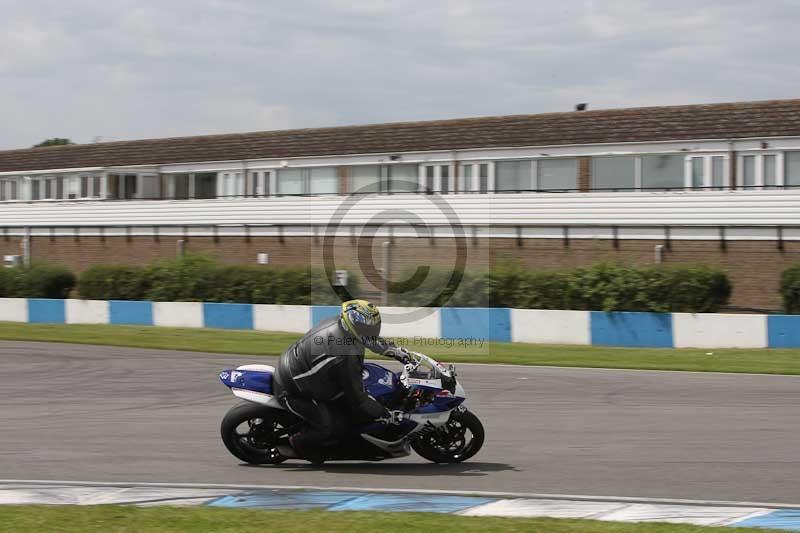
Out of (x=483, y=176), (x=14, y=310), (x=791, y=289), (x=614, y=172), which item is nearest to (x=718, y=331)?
(x=791, y=289)

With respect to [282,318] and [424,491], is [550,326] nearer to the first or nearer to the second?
[282,318]

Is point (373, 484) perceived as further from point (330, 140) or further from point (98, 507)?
point (330, 140)

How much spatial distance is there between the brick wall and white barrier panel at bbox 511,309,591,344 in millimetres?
4448

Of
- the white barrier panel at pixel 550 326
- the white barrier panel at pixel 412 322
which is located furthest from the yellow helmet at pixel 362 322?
the white barrier panel at pixel 412 322

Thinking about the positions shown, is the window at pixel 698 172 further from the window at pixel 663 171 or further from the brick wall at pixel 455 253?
the brick wall at pixel 455 253

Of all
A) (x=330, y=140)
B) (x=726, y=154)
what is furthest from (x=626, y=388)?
(x=330, y=140)


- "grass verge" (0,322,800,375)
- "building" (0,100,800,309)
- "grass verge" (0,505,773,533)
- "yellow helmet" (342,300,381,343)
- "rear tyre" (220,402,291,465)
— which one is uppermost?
"building" (0,100,800,309)

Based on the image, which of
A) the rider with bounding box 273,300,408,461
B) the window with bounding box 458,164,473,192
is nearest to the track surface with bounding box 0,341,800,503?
the rider with bounding box 273,300,408,461

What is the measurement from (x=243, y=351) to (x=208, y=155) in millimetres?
28013

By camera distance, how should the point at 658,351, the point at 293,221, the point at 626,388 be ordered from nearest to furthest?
1. the point at 626,388
2. the point at 658,351
3. the point at 293,221

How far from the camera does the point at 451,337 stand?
23.8 m

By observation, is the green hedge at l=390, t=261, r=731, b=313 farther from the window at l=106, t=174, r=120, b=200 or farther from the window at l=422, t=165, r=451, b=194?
the window at l=106, t=174, r=120, b=200

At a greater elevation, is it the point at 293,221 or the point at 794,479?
the point at 293,221

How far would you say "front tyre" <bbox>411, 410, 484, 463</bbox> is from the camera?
30.5 ft
